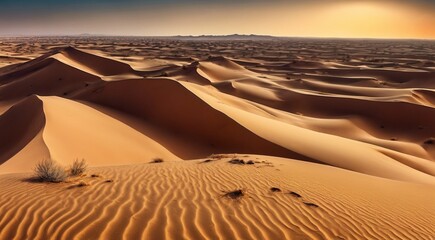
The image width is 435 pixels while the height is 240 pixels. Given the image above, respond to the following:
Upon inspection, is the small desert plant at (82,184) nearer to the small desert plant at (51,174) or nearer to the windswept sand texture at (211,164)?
the windswept sand texture at (211,164)

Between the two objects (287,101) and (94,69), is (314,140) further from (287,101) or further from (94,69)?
(94,69)

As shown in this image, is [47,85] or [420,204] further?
[47,85]

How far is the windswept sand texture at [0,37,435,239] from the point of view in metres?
4.84

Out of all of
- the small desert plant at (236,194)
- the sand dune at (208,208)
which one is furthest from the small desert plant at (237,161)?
the small desert plant at (236,194)

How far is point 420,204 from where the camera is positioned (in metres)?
6.89

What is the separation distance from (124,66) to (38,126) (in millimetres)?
23892

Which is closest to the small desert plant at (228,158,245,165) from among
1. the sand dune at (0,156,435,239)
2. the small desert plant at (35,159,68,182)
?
the sand dune at (0,156,435,239)

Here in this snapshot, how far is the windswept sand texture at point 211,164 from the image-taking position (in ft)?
15.9

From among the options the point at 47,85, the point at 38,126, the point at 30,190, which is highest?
the point at 30,190

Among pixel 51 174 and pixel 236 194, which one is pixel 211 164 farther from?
pixel 51 174

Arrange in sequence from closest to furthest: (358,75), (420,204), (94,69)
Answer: (420,204)
(94,69)
(358,75)

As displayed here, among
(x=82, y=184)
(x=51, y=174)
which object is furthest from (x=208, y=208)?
(x=51, y=174)

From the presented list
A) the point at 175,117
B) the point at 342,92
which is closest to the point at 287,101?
the point at 342,92

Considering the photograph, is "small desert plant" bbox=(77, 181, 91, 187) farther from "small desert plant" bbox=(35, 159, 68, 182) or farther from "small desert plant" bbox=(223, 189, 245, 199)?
"small desert plant" bbox=(223, 189, 245, 199)
